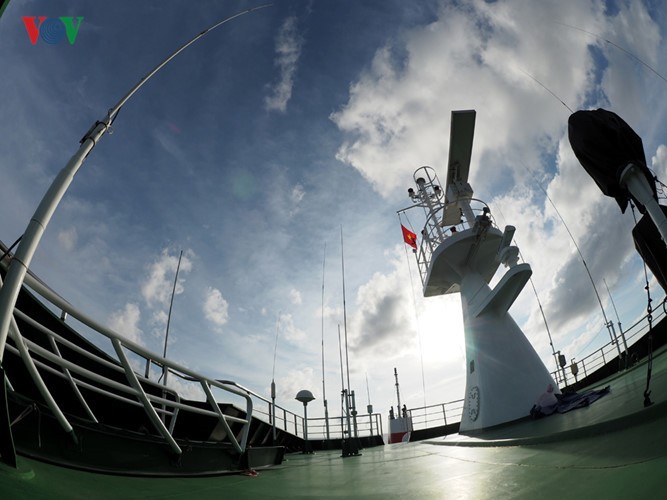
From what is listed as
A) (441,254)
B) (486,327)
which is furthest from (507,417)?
(441,254)

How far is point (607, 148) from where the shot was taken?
144 inches

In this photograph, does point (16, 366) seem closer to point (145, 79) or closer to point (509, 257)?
point (145, 79)

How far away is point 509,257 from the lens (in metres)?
8.52

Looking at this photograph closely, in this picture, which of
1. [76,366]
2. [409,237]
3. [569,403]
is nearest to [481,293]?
[569,403]

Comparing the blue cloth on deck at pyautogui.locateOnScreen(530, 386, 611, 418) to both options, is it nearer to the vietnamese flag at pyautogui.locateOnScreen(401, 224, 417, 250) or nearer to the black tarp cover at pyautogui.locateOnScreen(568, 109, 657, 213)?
the black tarp cover at pyautogui.locateOnScreen(568, 109, 657, 213)

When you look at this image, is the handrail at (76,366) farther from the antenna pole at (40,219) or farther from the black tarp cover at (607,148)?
the black tarp cover at (607,148)

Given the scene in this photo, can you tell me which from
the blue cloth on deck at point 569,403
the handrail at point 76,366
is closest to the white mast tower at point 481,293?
the blue cloth on deck at point 569,403

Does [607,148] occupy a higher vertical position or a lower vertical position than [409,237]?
lower

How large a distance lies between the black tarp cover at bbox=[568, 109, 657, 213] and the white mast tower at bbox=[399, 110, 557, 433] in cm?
469

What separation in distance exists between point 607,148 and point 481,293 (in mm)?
6491

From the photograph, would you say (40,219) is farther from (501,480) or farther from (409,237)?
(409,237)

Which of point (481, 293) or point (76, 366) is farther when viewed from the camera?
point (481, 293)

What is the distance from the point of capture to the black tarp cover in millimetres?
3594

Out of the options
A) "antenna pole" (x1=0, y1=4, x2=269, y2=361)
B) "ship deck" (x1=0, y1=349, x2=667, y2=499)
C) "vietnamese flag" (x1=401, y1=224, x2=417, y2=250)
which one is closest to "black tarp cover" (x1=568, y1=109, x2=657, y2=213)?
"ship deck" (x1=0, y1=349, x2=667, y2=499)
